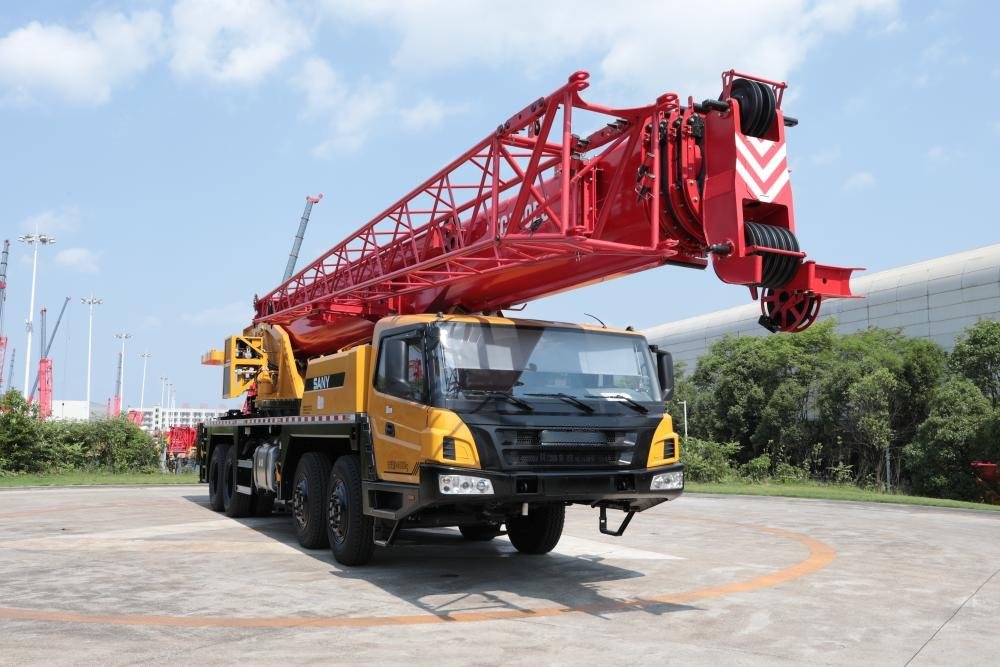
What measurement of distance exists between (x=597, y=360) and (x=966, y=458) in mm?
30769

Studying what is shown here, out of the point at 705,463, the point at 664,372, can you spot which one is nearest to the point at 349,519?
the point at 664,372

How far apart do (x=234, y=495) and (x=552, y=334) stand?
8.10 metres

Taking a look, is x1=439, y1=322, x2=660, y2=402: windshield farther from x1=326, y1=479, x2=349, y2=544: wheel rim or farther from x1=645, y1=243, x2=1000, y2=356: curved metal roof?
x1=645, y1=243, x2=1000, y2=356: curved metal roof

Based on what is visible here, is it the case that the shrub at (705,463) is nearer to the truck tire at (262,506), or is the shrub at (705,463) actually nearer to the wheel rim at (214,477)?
the wheel rim at (214,477)

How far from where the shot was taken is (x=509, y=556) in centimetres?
972

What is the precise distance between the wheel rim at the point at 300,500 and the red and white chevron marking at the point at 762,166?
20.2ft

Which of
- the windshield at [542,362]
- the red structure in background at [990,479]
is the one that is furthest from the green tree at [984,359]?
the windshield at [542,362]

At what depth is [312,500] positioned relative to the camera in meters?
9.67

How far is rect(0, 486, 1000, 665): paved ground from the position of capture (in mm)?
5449

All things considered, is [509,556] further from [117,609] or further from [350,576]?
[117,609]

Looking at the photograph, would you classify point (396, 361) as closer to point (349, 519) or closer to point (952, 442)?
point (349, 519)

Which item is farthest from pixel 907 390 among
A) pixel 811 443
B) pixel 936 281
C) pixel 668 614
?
pixel 668 614

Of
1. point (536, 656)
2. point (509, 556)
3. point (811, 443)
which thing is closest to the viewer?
point (536, 656)

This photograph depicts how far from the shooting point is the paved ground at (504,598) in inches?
215
